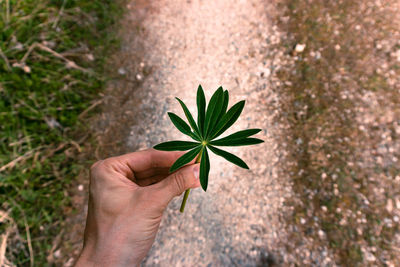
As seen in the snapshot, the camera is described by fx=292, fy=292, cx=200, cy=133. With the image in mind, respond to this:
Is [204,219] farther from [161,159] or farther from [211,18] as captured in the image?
[211,18]

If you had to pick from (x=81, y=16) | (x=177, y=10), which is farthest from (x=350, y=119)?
(x=81, y=16)

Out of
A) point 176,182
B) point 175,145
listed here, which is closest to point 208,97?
point 176,182

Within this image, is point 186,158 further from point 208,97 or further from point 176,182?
point 208,97

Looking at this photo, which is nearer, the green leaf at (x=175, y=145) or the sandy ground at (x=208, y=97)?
the green leaf at (x=175, y=145)

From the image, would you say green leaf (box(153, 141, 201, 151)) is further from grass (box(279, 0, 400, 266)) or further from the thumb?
grass (box(279, 0, 400, 266))

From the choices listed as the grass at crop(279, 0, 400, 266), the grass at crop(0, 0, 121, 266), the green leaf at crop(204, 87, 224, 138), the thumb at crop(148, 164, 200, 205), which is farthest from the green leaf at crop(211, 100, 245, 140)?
the grass at crop(0, 0, 121, 266)

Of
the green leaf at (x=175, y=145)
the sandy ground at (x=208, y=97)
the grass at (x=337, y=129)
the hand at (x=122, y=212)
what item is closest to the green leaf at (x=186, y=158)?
the green leaf at (x=175, y=145)

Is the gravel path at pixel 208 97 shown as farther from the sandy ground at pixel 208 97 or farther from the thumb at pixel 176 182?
the thumb at pixel 176 182
